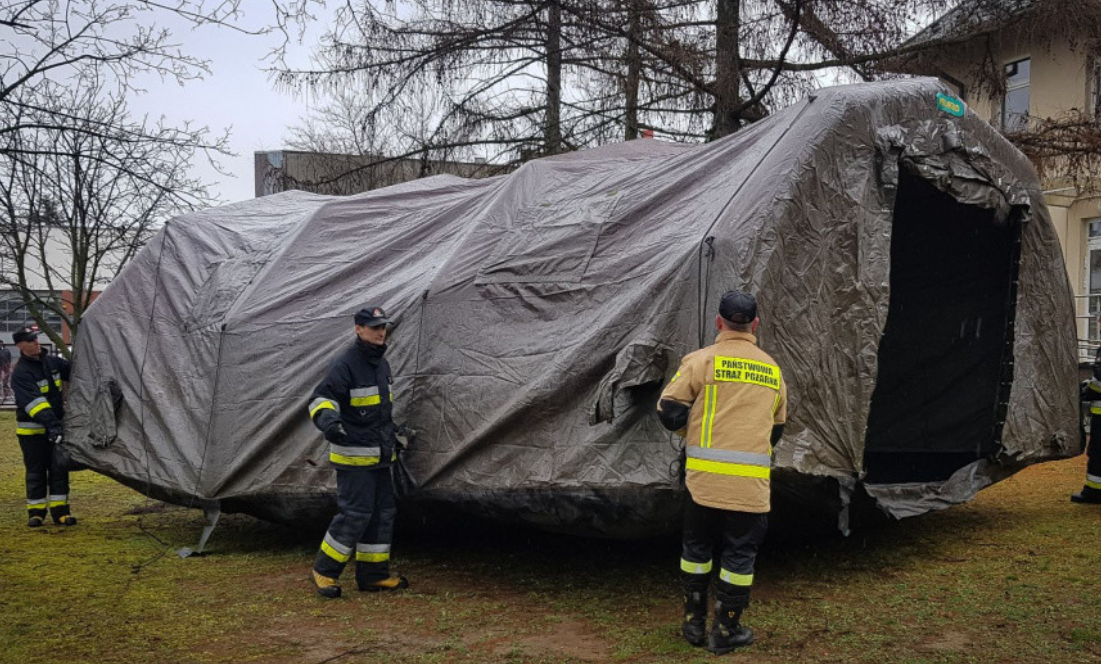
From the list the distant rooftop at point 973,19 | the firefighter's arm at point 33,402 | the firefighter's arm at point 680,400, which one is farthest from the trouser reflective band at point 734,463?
the distant rooftop at point 973,19

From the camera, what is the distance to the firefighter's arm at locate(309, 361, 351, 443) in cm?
655

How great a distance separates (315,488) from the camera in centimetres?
766

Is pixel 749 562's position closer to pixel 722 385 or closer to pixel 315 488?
pixel 722 385

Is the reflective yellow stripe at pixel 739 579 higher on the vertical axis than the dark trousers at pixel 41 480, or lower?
higher

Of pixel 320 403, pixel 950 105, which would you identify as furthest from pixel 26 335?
pixel 950 105

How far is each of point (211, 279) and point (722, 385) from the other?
18.0 feet

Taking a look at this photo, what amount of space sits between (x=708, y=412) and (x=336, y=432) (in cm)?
241

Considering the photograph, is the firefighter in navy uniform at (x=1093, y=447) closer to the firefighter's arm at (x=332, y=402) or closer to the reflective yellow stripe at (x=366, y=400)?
the reflective yellow stripe at (x=366, y=400)

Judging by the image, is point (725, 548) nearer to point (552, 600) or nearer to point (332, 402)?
point (552, 600)

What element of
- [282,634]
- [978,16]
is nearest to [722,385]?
[282,634]

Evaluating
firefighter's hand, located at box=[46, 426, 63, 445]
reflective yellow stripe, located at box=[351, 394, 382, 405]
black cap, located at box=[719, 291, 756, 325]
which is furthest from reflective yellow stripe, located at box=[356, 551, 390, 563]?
firefighter's hand, located at box=[46, 426, 63, 445]

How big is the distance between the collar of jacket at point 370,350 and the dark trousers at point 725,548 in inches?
94.3

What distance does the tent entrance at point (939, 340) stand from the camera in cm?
846

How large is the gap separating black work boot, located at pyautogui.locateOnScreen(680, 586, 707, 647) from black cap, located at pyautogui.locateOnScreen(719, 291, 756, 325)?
1.38 metres
